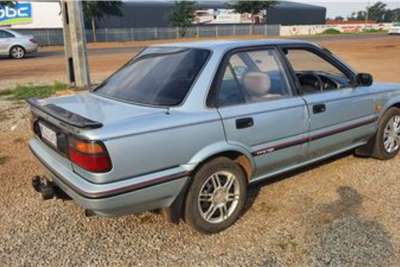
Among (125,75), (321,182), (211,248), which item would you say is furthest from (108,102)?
(321,182)

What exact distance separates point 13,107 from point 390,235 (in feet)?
23.9

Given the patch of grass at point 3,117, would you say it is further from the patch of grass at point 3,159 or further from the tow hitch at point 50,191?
→ the tow hitch at point 50,191

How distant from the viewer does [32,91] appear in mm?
9680

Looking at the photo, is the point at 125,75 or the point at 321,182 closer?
the point at 125,75

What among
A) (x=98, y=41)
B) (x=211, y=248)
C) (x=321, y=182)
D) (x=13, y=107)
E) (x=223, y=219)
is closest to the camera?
(x=211, y=248)

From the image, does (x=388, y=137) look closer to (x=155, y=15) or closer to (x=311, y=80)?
(x=311, y=80)

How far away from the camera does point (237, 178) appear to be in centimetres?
334

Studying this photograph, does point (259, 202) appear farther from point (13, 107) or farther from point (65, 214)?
point (13, 107)

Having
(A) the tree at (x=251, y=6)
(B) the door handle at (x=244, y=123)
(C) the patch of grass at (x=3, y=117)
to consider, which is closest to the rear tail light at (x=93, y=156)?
(B) the door handle at (x=244, y=123)

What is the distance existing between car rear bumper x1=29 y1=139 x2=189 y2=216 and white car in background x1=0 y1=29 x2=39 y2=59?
60.5 ft

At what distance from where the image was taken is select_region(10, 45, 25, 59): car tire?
19344 millimetres

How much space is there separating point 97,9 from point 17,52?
23.4 metres

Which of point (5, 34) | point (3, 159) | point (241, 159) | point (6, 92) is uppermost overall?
point (5, 34)

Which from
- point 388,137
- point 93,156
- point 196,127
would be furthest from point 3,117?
point 388,137
